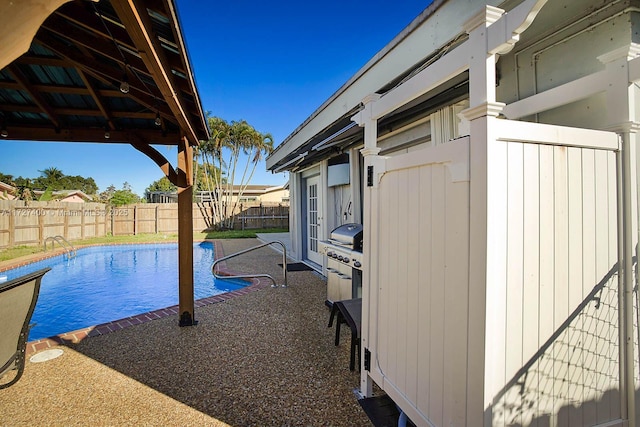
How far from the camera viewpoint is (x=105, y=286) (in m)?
8.73

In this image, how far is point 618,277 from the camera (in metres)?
1.81

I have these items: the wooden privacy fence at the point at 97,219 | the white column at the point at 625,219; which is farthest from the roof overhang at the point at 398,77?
the wooden privacy fence at the point at 97,219

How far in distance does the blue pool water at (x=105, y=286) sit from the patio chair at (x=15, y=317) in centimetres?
371

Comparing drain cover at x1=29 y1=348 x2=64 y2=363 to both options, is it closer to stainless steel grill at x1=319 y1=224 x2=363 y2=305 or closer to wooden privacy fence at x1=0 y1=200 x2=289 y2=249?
stainless steel grill at x1=319 y1=224 x2=363 y2=305

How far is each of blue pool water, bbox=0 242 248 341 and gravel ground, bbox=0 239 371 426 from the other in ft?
9.99

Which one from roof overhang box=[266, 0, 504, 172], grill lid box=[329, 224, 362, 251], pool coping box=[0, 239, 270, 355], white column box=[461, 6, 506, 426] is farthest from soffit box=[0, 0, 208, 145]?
pool coping box=[0, 239, 270, 355]

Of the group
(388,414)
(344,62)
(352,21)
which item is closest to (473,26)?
(388,414)

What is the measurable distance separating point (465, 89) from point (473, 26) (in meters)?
1.70

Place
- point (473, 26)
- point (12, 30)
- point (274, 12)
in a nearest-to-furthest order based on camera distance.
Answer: point (12, 30) < point (473, 26) < point (274, 12)

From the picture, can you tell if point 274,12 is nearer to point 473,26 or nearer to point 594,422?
point 473,26

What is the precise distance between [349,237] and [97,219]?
17417 millimetres

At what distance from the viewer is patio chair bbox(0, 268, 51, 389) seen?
239 centimetres

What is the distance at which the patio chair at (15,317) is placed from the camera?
2389 mm

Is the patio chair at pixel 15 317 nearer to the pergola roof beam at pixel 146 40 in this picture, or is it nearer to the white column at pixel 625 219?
the pergola roof beam at pixel 146 40
